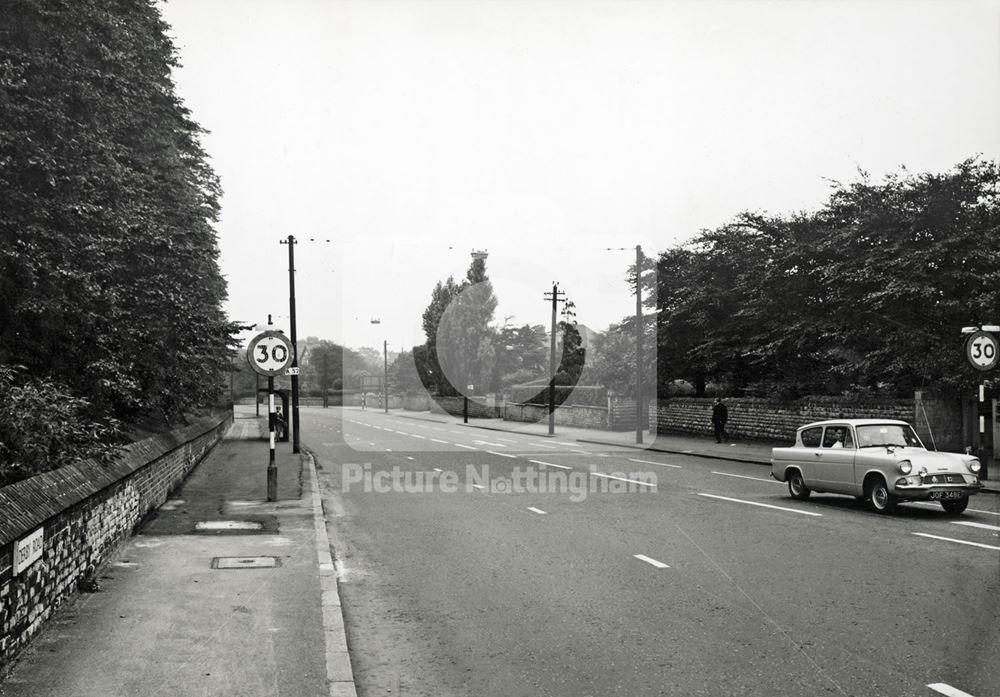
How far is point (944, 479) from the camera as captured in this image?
12.7m

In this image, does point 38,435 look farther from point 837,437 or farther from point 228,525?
→ point 837,437

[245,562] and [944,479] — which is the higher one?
[944,479]

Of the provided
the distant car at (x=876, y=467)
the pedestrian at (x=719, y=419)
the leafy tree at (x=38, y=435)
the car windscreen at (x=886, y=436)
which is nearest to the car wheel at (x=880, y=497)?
the distant car at (x=876, y=467)

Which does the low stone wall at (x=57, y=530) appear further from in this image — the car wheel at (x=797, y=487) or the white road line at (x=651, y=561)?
the car wheel at (x=797, y=487)

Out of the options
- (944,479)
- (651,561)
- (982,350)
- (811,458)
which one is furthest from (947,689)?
(982,350)

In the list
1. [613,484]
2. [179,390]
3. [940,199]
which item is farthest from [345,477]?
[940,199]

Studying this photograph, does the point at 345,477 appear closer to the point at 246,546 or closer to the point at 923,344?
the point at 246,546

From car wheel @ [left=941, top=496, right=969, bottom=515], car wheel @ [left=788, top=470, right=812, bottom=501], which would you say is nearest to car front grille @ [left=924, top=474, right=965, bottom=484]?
car wheel @ [left=941, top=496, right=969, bottom=515]

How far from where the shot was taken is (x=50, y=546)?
6578 mm

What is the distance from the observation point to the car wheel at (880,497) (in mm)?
12883

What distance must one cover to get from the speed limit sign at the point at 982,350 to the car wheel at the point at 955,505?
17.3ft

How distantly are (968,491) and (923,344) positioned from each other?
1110 cm

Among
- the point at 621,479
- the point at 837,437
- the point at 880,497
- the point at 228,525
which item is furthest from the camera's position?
the point at 621,479

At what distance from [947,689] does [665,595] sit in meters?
2.90
